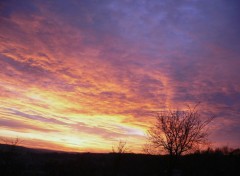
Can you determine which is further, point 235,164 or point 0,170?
point 235,164

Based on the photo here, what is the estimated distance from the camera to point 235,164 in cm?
4378

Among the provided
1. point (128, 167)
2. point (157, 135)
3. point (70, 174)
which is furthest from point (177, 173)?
point (128, 167)

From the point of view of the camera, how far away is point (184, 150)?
28.6 meters

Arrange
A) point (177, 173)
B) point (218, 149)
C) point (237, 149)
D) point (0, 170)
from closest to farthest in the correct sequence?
1. point (0, 170)
2. point (177, 173)
3. point (237, 149)
4. point (218, 149)

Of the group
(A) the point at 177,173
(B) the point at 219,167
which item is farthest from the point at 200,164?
(A) the point at 177,173

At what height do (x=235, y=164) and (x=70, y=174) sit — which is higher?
(x=235, y=164)

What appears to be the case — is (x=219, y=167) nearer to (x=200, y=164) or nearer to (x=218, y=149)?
(x=200, y=164)

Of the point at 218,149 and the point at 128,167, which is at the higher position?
the point at 218,149

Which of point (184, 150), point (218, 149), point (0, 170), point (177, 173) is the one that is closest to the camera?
point (184, 150)

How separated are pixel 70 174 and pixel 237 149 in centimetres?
4093

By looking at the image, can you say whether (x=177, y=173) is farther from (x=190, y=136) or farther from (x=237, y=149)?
(x=237, y=149)

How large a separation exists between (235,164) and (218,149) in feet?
80.6

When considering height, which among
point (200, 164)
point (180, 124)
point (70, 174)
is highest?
point (180, 124)

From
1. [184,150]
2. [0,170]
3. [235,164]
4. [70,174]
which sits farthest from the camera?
[70,174]
